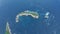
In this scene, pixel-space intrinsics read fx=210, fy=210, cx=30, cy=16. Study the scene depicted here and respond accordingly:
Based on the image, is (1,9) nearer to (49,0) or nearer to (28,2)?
(28,2)

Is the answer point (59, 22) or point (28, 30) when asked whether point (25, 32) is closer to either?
point (28, 30)

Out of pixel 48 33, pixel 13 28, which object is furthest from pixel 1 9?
pixel 48 33

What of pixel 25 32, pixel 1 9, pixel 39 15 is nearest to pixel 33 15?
pixel 39 15

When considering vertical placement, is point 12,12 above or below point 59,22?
above

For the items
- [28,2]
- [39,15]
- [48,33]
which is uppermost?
[28,2]

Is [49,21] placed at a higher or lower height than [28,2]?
lower
